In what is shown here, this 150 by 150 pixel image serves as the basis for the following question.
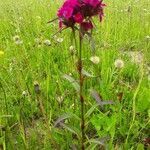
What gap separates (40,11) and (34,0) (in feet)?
6.61

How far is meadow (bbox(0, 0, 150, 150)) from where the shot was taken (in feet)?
6.93

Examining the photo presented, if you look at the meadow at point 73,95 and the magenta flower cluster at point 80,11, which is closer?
the magenta flower cluster at point 80,11

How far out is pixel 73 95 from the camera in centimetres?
273

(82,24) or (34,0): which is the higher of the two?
(82,24)

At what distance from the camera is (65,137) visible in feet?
7.49

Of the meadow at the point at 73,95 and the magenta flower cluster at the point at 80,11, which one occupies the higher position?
the magenta flower cluster at the point at 80,11

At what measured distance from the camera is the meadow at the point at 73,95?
2.11 m

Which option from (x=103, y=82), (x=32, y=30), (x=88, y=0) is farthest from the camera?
(x=32, y=30)

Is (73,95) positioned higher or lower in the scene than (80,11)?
lower

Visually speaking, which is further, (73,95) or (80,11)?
(73,95)

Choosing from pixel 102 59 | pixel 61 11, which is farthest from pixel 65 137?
pixel 102 59

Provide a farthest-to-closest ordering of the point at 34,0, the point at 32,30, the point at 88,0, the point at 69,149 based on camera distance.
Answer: the point at 34,0, the point at 32,30, the point at 69,149, the point at 88,0

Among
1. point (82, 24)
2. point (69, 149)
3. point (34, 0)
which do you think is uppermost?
point (82, 24)

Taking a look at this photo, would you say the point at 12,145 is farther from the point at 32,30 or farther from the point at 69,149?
the point at 32,30
